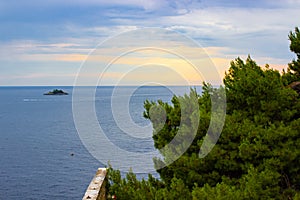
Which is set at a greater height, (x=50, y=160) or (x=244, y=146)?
(x=244, y=146)

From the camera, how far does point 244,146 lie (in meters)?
7.88

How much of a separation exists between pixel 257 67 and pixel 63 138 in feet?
164

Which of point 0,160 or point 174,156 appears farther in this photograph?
point 0,160

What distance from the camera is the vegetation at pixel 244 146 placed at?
7.95 m

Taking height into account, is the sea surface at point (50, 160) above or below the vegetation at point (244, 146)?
below

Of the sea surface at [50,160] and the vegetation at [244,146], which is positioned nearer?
the vegetation at [244,146]

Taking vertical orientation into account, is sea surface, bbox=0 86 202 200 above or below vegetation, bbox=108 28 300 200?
below

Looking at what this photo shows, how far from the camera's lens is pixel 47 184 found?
36312 millimetres

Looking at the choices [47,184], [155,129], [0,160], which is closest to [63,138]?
[0,160]

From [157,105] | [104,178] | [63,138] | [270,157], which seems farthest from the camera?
[63,138]

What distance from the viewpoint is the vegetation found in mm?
7953

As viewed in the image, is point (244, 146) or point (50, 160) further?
point (50, 160)

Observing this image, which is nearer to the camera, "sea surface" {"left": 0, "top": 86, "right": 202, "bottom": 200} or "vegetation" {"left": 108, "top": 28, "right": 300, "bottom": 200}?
"vegetation" {"left": 108, "top": 28, "right": 300, "bottom": 200}

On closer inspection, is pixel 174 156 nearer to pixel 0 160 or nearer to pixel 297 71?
pixel 297 71
